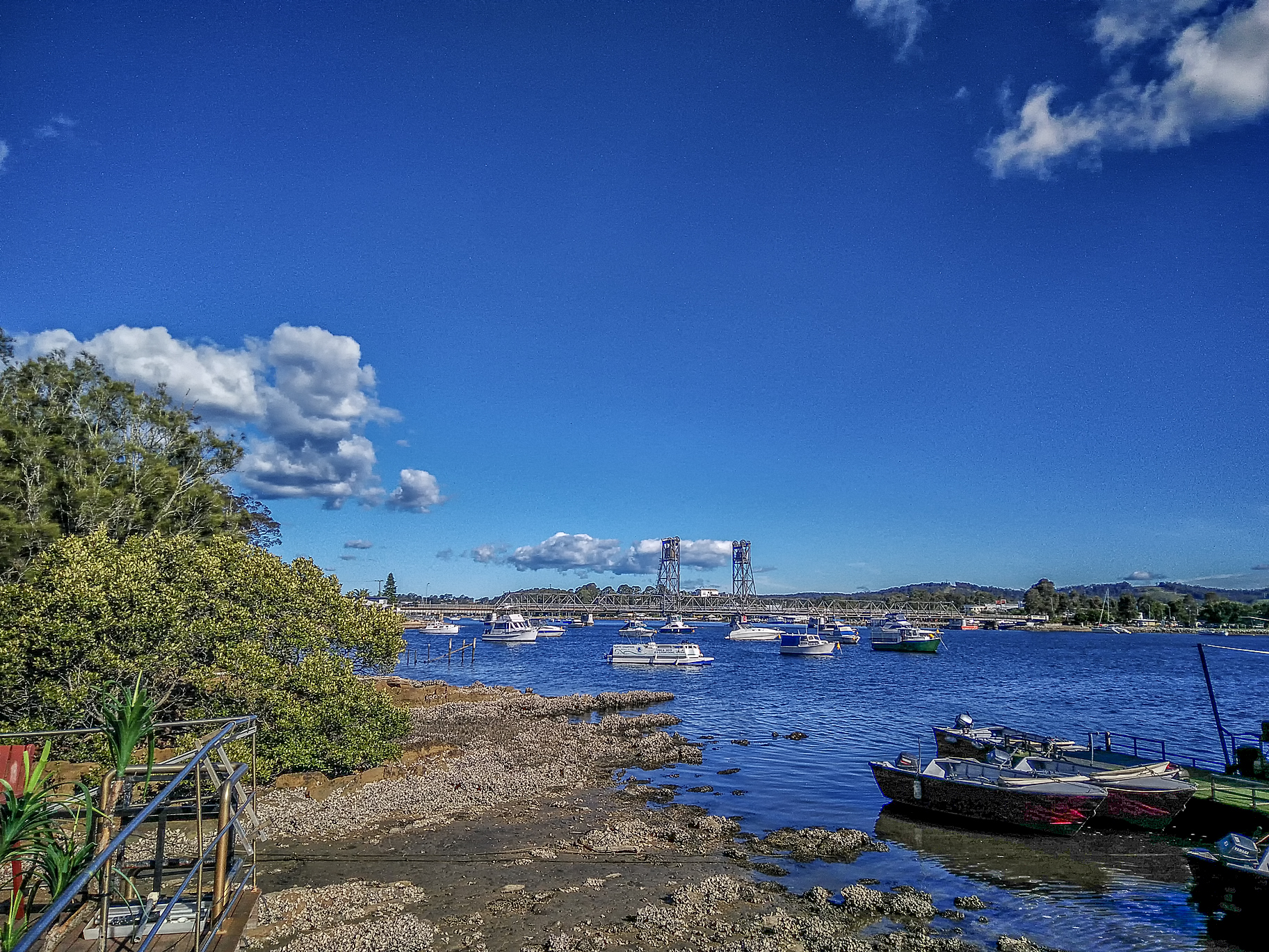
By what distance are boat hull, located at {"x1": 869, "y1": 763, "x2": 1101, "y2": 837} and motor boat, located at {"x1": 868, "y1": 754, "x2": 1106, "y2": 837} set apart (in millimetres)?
20

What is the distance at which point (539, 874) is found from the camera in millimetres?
17078

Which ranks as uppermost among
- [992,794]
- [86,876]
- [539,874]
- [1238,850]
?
[86,876]

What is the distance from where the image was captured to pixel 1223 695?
211 ft

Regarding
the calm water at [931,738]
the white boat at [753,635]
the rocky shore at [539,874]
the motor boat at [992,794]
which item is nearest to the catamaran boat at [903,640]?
the calm water at [931,738]

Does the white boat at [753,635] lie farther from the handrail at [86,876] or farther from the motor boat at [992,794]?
the handrail at [86,876]

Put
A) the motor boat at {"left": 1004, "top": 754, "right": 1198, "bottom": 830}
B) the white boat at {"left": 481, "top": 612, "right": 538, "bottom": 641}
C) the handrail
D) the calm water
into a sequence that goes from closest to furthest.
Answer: the handrail < the calm water < the motor boat at {"left": 1004, "top": 754, "right": 1198, "bottom": 830} < the white boat at {"left": 481, "top": 612, "right": 538, "bottom": 641}

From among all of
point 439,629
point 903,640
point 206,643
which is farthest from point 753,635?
point 206,643

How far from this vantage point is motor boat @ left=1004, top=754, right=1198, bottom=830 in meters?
21.3

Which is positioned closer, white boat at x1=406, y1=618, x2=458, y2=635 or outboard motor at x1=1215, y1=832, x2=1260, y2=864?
outboard motor at x1=1215, y1=832, x2=1260, y2=864

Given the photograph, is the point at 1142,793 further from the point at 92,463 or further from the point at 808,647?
the point at 808,647

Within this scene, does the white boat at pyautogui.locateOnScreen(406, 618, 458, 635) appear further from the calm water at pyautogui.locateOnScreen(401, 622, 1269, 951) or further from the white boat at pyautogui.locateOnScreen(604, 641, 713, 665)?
the white boat at pyautogui.locateOnScreen(604, 641, 713, 665)

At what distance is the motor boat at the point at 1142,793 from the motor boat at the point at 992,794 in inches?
32.0

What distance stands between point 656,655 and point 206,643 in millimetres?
68698

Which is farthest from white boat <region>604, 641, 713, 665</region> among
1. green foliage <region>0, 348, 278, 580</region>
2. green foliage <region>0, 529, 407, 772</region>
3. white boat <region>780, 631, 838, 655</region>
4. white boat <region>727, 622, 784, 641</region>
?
white boat <region>727, 622, 784, 641</region>
